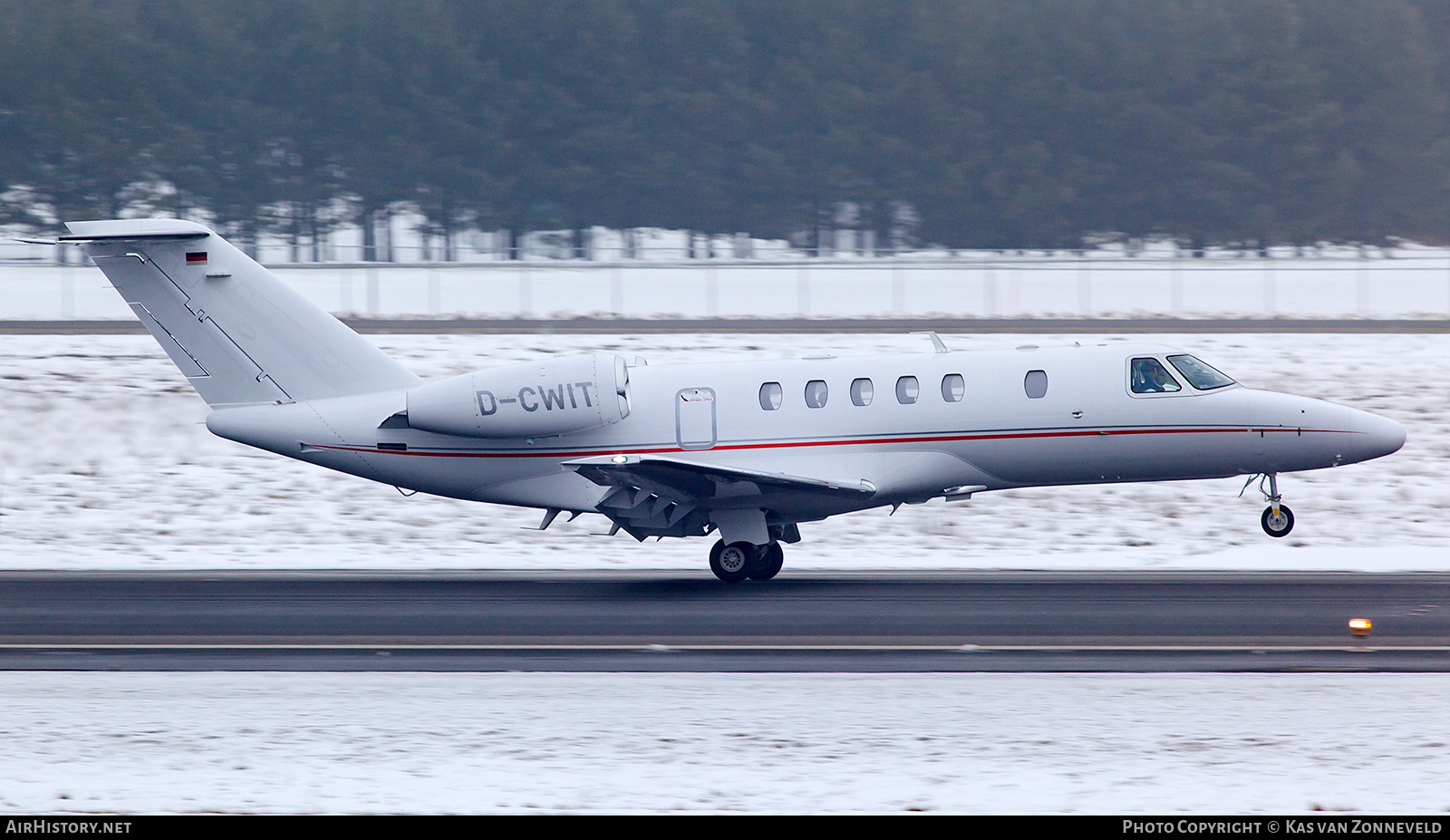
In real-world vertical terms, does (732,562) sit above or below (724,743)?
above

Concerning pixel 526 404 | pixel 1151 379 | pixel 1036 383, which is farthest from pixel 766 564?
pixel 1151 379

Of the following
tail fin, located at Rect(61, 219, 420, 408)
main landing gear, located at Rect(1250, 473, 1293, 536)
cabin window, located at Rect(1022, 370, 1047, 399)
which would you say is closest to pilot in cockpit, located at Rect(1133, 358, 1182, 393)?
cabin window, located at Rect(1022, 370, 1047, 399)

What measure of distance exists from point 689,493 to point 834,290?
27998 mm

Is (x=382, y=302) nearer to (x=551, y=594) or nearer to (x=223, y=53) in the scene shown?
(x=223, y=53)

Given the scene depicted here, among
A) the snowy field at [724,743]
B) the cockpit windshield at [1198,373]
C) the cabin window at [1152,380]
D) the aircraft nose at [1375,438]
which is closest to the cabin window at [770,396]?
the cabin window at [1152,380]

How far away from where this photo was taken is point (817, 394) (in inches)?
698

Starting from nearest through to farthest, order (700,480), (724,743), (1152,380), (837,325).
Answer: (724,743) → (700,480) → (1152,380) → (837,325)

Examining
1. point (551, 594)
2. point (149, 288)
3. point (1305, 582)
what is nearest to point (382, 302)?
point (149, 288)

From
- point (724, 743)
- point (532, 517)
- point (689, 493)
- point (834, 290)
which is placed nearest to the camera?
point (724, 743)

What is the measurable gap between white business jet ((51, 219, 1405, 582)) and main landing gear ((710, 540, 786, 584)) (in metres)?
0.02

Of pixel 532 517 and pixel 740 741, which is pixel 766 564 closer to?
pixel 532 517

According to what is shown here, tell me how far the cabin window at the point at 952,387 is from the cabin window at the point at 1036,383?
2.33 feet

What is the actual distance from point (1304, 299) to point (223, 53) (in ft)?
128

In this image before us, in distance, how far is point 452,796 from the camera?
8664 mm
